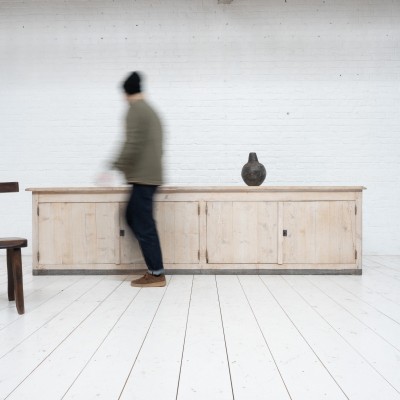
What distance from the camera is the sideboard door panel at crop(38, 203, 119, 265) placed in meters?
3.91

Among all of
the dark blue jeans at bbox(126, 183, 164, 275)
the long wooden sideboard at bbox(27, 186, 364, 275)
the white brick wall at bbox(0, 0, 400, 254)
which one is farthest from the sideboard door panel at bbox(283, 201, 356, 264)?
the white brick wall at bbox(0, 0, 400, 254)

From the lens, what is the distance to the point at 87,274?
12.9 feet

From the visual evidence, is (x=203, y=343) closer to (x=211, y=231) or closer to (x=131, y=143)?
(x=131, y=143)

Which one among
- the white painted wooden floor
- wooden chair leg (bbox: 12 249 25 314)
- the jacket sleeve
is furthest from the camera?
the jacket sleeve

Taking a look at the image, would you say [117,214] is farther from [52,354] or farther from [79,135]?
[52,354]

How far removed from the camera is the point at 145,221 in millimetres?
3312

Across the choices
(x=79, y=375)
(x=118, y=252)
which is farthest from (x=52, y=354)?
(x=118, y=252)

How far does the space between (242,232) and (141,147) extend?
1.23m

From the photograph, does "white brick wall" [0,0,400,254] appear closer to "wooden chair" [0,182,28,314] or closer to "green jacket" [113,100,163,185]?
"green jacket" [113,100,163,185]

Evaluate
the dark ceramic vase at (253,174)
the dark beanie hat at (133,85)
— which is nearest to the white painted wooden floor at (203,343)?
the dark ceramic vase at (253,174)

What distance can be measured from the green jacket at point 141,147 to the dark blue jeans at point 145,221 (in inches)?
3.4

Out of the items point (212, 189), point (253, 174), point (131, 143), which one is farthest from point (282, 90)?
point (131, 143)

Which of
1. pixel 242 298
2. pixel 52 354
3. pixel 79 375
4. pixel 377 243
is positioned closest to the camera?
pixel 79 375

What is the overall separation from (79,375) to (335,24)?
4.89 meters
